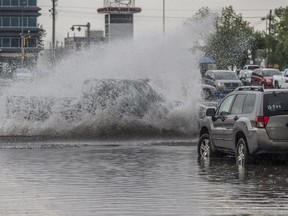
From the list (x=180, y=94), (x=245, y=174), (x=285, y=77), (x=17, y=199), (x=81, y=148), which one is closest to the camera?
(x=17, y=199)

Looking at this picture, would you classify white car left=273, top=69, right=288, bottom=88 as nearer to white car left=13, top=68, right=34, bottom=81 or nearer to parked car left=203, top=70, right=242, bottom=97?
parked car left=203, top=70, right=242, bottom=97

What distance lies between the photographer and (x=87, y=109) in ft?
102

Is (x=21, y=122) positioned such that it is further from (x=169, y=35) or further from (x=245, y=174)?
(x=245, y=174)

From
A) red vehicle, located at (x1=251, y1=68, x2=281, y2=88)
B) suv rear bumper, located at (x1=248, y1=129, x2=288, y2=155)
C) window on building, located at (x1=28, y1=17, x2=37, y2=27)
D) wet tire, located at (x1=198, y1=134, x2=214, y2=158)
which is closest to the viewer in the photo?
suv rear bumper, located at (x1=248, y1=129, x2=288, y2=155)

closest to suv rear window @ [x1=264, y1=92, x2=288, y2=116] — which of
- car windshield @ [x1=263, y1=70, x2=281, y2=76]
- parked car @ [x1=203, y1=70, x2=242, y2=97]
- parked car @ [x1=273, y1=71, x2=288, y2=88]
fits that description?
parked car @ [x1=203, y1=70, x2=242, y2=97]

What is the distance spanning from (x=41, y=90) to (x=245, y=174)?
1715 cm

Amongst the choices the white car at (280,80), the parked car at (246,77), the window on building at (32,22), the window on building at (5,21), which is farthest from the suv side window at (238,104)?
the window on building at (5,21)

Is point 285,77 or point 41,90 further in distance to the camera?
point 285,77

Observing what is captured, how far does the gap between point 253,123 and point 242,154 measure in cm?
77

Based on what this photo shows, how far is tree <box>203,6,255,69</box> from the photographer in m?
106

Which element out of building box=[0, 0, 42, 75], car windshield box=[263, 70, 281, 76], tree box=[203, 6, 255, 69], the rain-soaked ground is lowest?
the rain-soaked ground

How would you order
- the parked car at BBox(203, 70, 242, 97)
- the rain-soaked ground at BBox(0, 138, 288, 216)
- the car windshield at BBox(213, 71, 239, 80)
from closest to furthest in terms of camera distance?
1. the rain-soaked ground at BBox(0, 138, 288, 216)
2. the parked car at BBox(203, 70, 242, 97)
3. the car windshield at BBox(213, 71, 239, 80)

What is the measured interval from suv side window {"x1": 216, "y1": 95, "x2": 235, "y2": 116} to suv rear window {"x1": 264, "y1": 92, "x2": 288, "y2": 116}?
1.50m

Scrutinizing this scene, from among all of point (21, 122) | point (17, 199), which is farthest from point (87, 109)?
point (17, 199)
